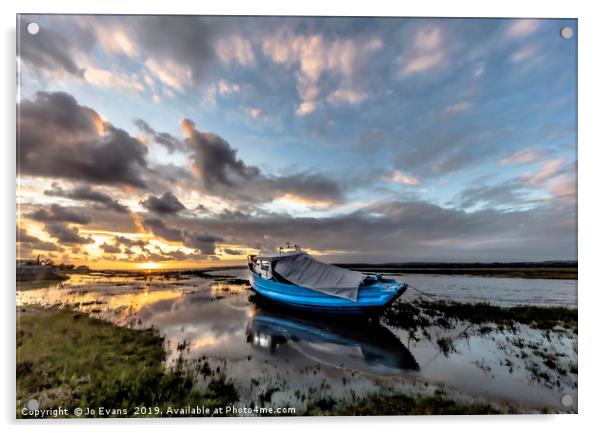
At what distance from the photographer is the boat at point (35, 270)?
4242 millimetres

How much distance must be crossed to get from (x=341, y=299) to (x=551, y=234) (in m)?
5.63

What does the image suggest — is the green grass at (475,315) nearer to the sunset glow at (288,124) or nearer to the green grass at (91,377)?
the sunset glow at (288,124)

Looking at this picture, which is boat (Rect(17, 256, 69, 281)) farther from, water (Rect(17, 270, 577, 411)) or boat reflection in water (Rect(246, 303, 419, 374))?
boat reflection in water (Rect(246, 303, 419, 374))

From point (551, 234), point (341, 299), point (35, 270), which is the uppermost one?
point (551, 234)

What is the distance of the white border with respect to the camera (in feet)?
13.2

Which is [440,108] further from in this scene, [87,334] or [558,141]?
[87,334]

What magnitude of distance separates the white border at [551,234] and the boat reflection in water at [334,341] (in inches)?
62.8

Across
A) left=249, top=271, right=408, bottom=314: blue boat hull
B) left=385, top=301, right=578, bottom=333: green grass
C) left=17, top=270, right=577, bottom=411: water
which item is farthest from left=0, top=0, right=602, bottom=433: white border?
left=249, top=271, right=408, bottom=314: blue boat hull

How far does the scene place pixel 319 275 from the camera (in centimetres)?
938

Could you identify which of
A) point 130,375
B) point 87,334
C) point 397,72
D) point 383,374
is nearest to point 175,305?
point 87,334

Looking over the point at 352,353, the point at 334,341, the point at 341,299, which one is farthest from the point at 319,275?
the point at 352,353

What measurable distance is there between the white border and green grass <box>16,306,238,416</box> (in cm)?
Answer: 25

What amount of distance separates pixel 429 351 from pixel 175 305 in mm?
9664

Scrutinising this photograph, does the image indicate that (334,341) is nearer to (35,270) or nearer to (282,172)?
(282,172)
